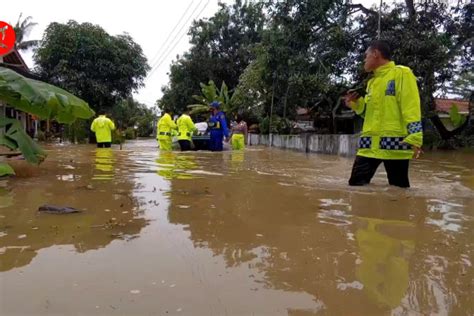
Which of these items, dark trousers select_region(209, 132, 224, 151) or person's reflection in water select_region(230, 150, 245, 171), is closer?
person's reflection in water select_region(230, 150, 245, 171)

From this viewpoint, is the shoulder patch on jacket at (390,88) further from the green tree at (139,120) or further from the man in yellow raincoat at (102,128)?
the green tree at (139,120)

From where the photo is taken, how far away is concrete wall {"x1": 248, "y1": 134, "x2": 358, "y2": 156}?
1395 centimetres

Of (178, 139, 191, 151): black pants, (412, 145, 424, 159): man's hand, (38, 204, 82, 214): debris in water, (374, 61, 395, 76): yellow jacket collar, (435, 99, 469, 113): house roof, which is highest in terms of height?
(435, 99, 469, 113): house roof

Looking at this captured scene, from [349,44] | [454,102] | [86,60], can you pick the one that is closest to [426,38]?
[349,44]

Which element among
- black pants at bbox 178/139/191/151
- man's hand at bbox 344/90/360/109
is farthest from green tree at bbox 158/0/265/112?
man's hand at bbox 344/90/360/109

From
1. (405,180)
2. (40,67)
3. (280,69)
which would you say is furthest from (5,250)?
(40,67)

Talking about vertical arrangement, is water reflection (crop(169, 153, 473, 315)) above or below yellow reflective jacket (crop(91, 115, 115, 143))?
below

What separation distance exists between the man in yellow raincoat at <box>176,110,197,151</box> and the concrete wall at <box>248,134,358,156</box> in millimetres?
4516

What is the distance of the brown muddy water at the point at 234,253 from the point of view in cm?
213

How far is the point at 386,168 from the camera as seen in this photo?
220 inches

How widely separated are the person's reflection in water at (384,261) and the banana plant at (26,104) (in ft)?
14.0

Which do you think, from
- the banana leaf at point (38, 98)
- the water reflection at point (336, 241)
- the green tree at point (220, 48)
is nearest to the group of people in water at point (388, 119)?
the water reflection at point (336, 241)

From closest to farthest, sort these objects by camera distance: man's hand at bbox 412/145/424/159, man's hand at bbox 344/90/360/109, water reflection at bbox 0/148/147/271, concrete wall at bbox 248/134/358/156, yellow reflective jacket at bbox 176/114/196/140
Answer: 1. water reflection at bbox 0/148/147/271
2. man's hand at bbox 412/145/424/159
3. man's hand at bbox 344/90/360/109
4. concrete wall at bbox 248/134/358/156
5. yellow reflective jacket at bbox 176/114/196/140

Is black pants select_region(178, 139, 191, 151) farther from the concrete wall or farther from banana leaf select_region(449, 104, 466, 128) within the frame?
banana leaf select_region(449, 104, 466, 128)
